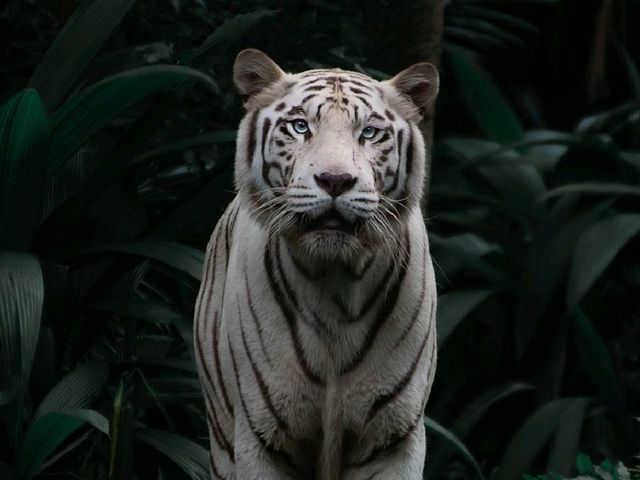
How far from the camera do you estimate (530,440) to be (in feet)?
22.8

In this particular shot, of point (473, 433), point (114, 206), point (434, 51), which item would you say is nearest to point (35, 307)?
point (114, 206)

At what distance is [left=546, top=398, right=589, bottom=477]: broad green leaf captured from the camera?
678cm

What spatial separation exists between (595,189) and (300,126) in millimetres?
3858

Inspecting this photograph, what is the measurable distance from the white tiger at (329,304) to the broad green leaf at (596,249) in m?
2.99

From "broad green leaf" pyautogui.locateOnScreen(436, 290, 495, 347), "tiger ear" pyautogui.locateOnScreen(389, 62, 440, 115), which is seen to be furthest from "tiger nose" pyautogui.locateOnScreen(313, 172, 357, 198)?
"broad green leaf" pyautogui.locateOnScreen(436, 290, 495, 347)

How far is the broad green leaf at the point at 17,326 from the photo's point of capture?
4.99m

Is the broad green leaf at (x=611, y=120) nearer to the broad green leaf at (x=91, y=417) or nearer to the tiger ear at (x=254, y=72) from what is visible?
the broad green leaf at (x=91, y=417)

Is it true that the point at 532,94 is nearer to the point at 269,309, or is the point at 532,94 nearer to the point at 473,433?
the point at 473,433

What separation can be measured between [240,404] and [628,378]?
4.06 meters

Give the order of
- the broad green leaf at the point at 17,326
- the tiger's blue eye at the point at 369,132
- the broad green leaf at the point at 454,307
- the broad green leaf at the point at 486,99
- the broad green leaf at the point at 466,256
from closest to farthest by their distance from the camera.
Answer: the tiger's blue eye at the point at 369,132 < the broad green leaf at the point at 17,326 < the broad green leaf at the point at 454,307 < the broad green leaf at the point at 466,256 < the broad green leaf at the point at 486,99

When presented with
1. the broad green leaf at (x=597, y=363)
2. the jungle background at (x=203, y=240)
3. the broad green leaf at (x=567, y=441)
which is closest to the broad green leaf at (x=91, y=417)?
the jungle background at (x=203, y=240)

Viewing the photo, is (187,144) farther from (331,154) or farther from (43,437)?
(331,154)

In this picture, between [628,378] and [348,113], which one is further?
[628,378]

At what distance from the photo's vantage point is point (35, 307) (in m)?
5.07
